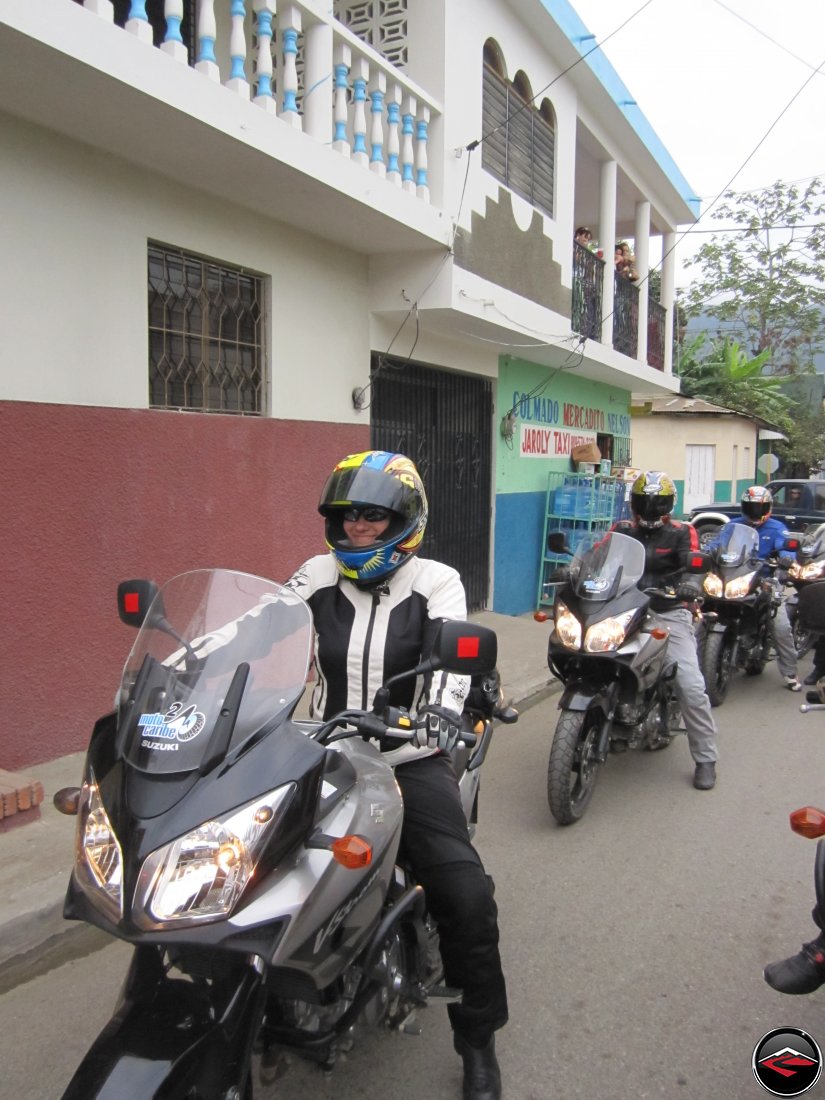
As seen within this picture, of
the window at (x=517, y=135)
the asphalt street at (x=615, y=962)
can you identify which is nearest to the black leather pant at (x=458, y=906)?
the asphalt street at (x=615, y=962)

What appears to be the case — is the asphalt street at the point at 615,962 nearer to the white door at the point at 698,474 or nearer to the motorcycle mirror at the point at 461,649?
Result: the motorcycle mirror at the point at 461,649

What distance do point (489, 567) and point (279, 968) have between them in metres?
8.19

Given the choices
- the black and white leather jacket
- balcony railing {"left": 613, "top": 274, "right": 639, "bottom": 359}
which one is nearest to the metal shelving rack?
balcony railing {"left": 613, "top": 274, "right": 639, "bottom": 359}

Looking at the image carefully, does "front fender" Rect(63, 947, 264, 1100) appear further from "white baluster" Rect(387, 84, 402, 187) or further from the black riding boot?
"white baluster" Rect(387, 84, 402, 187)

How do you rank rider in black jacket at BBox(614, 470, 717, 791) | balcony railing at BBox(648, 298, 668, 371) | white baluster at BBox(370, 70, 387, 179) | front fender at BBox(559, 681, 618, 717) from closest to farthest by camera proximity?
front fender at BBox(559, 681, 618, 717) < rider in black jacket at BBox(614, 470, 717, 791) < white baluster at BBox(370, 70, 387, 179) < balcony railing at BBox(648, 298, 668, 371)

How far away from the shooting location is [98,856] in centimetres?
165

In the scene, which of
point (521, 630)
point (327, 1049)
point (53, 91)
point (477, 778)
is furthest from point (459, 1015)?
point (521, 630)

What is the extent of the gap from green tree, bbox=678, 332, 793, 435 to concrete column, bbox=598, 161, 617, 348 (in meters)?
15.3

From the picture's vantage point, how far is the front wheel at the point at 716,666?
6.46 metres

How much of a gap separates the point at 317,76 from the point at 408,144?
116 centimetres

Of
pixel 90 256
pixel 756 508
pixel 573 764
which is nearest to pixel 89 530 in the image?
pixel 90 256

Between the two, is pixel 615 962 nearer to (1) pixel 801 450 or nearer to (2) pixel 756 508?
(2) pixel 756 508

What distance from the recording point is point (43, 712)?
15.5 ft

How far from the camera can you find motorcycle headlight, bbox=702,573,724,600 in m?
6.68
